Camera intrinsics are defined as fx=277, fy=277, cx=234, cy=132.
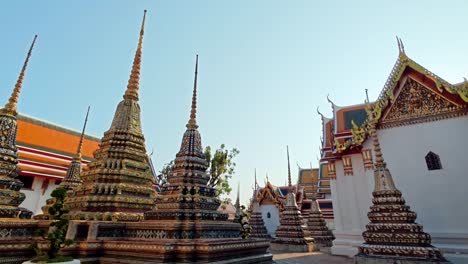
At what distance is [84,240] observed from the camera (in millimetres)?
4891

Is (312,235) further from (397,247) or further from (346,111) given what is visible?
(397,247)

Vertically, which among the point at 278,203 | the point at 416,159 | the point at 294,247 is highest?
the point at 416,159

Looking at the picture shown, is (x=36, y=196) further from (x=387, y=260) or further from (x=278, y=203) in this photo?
(x=387, y=260)

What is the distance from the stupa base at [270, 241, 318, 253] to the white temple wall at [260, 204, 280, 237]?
6399 mm

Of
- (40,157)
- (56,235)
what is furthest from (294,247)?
(40,157)

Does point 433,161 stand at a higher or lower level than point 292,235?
higher

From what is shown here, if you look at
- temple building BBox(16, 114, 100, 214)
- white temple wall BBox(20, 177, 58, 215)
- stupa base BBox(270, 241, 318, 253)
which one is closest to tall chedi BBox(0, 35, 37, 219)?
temple building BBox(16, 114, 100, 214)

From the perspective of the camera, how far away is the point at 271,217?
72.5 feet

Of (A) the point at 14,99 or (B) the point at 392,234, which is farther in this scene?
(B) the point at 392,234

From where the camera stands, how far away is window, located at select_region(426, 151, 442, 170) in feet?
30.1

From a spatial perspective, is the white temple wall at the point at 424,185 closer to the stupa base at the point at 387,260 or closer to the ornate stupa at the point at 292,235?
the stupa base at the point at 387,260

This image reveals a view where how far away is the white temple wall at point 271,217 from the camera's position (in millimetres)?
21734

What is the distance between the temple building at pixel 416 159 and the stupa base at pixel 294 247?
333 centimetres

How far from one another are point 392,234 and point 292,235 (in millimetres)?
8172
